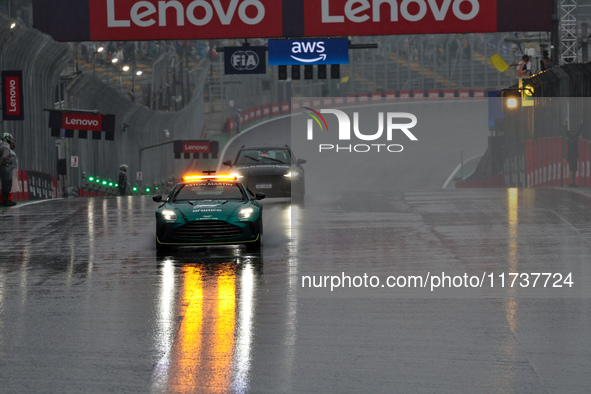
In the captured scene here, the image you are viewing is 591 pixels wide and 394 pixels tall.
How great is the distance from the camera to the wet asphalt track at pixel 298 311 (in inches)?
258

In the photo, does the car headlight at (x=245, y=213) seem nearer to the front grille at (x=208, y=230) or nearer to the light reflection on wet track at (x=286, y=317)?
the front grille at (x=208, y=230)

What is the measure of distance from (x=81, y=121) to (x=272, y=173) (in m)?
13.3

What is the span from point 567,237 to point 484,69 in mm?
61948

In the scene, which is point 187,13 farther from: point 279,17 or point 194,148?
point 194,148

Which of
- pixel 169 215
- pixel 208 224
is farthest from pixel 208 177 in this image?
pixel 208 224

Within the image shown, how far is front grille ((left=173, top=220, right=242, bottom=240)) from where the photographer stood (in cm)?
1391

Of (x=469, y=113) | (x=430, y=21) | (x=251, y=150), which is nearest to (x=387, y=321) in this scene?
(x=251, y=150)

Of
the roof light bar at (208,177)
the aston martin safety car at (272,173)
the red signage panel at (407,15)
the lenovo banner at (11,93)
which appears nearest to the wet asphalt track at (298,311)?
the roof light bar at (208,177)

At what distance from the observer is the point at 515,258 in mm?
12852

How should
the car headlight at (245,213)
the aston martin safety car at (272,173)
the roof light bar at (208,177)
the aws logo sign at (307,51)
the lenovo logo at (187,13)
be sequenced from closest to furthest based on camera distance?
the car headlight at (245,213)
the roof light bar at (208,177)
the aston martin safety car at (272,173)
the lenovo logo at (187,13)
the aws logo sign at (307,51)

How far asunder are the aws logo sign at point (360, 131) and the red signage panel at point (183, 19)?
116 feet

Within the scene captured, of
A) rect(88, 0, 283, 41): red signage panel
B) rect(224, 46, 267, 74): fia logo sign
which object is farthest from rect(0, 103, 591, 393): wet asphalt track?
rect(224, 46, 267, 74): fia logo sign

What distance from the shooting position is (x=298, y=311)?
9.09 meters

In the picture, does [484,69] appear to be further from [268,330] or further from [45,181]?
[268,330]
